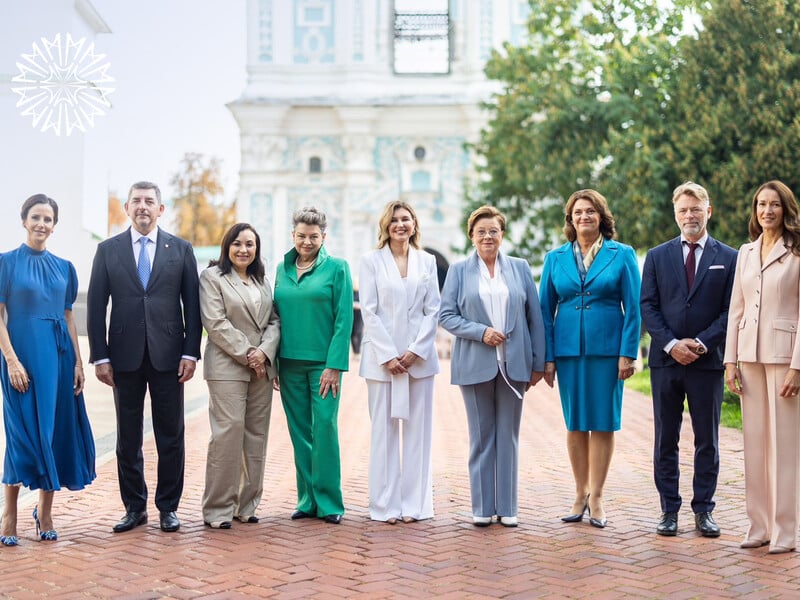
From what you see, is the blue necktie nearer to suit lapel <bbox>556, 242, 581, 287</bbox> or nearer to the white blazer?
the white blazer

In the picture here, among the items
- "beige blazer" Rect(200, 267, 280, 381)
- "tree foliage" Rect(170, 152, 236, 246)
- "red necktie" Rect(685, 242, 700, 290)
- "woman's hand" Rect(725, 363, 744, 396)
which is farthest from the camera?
"tree foliage" Rect(170, 152, 236, 246)

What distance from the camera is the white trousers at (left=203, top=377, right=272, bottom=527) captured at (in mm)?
6840

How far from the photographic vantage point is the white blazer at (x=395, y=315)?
278 inches

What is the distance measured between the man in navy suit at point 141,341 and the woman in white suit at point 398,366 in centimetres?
122

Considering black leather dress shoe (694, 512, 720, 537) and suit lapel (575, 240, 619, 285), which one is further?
suit lapel (575, 240, 619, 285)

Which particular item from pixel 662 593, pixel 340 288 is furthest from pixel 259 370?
pixel 662 593

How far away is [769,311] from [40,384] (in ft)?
14.4

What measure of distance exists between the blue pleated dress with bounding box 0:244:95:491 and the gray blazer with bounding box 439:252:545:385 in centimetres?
244

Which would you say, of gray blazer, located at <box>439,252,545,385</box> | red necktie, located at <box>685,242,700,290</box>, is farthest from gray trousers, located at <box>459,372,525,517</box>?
red necktie, located at <box>685,242,700,290</box>

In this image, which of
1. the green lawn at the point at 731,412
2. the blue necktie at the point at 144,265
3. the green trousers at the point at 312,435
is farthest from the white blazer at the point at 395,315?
the green lawn at the point at 731,412

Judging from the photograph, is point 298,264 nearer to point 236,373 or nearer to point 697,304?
point 236,373

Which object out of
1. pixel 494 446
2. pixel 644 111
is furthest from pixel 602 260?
pixel 644 111

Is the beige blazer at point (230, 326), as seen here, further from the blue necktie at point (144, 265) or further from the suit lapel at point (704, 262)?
the suit lapel at point (704, 262)

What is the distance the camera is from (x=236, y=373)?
691 centimetres
